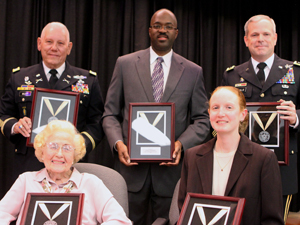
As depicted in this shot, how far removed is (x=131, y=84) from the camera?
3.17 meters

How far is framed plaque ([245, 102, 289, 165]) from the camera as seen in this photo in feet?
9.12

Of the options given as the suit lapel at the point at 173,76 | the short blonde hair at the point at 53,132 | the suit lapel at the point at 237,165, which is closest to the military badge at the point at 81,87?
the suit lapel at the point at 173,76

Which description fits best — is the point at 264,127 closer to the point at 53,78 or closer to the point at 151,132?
the point at 151,132

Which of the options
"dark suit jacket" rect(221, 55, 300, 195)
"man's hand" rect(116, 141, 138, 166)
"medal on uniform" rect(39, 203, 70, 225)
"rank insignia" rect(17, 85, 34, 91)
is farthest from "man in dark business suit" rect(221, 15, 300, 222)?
"medal on uniform" rect(39, 203, 70, 225)

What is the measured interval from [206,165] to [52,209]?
901mm

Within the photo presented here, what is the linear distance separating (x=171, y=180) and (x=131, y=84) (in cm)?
80

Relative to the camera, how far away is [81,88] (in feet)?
10.9

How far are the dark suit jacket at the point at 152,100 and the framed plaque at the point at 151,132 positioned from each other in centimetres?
18

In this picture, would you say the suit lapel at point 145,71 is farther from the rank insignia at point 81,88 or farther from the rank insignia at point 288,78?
the rank insignia at point 288,78

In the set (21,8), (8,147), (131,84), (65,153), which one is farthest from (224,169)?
(21,8)

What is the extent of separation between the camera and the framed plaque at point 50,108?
2.82 m

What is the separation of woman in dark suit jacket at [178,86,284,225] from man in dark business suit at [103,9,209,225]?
18.4 inches

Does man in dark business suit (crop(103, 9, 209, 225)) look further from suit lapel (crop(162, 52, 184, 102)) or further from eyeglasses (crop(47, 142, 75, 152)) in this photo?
eyeglasses (crop(47, 142, 75, 152))

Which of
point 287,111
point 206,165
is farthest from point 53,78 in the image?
point 287,111
